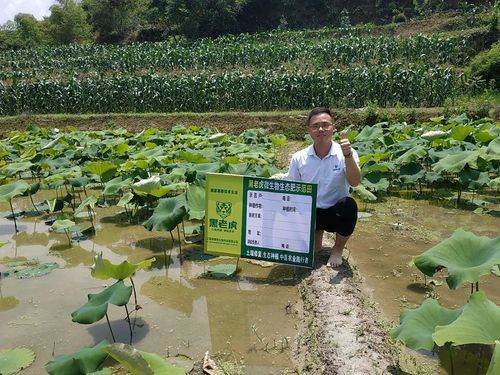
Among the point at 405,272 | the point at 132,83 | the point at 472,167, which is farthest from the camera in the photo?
the point at 132,83

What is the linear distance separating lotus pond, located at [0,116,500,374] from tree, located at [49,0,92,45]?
41.7m

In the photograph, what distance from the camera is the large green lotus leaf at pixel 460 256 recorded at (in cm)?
285

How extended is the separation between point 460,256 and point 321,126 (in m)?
1.45

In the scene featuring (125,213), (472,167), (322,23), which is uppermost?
(322,23)

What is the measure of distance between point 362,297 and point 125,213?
3925mm

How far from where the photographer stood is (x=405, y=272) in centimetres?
431

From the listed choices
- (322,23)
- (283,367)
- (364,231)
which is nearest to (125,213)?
(364,231)

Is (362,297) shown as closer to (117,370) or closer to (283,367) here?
(283,367)

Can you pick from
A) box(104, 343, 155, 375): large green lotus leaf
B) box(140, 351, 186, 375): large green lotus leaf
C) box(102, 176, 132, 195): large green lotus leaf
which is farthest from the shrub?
box(104, 343, 155, 375): large green lotus leaf

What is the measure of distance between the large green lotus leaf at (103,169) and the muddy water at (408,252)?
3277 millimetres

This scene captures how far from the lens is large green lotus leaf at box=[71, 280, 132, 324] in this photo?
10.0ft

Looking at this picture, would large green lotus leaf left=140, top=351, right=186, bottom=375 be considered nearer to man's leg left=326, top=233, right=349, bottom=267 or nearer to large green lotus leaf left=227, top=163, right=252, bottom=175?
man's leg left=326, top=233, right=349, bottom=267

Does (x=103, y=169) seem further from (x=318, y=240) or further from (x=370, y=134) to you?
(x=370, y=134)

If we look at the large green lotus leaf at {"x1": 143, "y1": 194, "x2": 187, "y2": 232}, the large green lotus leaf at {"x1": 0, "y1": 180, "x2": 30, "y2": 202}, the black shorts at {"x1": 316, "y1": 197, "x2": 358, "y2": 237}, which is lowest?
the large green lotus leaf at {"x1": 0, "y1": 180, "x2": 30, "y2": 202}
